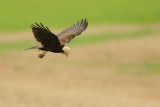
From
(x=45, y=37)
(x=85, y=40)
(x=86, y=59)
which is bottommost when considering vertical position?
(x=85, y=40)

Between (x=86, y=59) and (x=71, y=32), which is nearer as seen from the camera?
(x=71, y=32)

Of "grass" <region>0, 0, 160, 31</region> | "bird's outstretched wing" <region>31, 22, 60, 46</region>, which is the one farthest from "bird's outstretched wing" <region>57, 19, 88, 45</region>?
"grass" <region>0, 0, 160, 31</region>

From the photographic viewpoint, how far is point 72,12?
39.5 metres

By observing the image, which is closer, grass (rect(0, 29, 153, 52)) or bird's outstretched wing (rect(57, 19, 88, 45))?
bird's outstretched wing (rect(57, 19, 88, 45))

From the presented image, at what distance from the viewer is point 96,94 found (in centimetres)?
1706

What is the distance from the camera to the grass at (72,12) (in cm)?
3796

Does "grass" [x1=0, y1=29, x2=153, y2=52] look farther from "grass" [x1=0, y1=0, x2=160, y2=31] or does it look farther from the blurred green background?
"grass" [x1=0, y1=0, x2=160, y2=31]

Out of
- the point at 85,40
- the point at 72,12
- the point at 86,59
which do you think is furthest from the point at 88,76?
the point at 72,12

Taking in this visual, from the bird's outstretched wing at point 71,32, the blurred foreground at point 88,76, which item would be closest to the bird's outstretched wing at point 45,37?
the bird's outstretched wing at point 71,32

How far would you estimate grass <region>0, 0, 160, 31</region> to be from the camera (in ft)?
125

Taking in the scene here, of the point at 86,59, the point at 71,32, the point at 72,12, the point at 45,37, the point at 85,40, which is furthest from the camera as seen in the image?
the point at 72,12

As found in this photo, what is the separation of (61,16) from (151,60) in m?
17.0

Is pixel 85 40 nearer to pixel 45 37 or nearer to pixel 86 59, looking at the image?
Answer: pixel 86 59

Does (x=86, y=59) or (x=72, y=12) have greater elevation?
(x=86, y=59)
